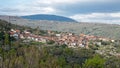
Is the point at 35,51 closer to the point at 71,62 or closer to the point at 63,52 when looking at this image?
the point at 71,62

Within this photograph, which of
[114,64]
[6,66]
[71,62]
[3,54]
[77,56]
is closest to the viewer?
[6,66]

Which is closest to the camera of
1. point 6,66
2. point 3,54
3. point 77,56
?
point 6,66

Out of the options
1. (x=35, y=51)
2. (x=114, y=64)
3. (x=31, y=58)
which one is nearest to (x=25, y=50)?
(x=35, y=51)

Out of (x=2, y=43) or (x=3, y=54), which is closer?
(x=3, y=54)

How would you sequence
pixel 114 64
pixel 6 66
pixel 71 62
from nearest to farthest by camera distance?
pixel 6 66
pixel 71 62
pixel 114 64

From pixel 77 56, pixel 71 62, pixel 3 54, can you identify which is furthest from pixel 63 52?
pixel 3 54

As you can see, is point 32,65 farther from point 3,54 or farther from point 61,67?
point 3,54

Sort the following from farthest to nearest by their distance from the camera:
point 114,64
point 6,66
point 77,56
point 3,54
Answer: point 77,56 → point 114,64 → point 3,54 → point 6,66

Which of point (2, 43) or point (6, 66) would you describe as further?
point (2, 43)
